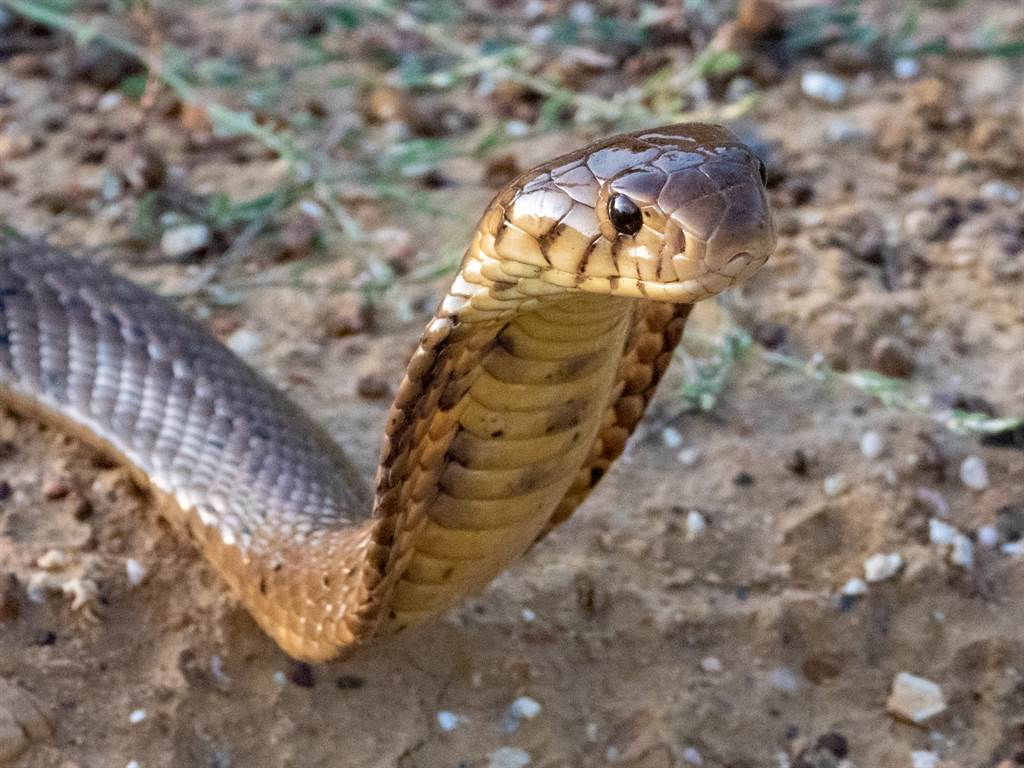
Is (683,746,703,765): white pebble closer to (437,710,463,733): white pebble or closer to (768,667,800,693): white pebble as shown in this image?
(768,667,800,693): white pebble

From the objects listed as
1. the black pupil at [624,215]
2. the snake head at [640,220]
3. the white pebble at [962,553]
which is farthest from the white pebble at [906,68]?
Answer: the black pupil at [624,215]

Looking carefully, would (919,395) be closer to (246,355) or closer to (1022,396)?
(1022,396)

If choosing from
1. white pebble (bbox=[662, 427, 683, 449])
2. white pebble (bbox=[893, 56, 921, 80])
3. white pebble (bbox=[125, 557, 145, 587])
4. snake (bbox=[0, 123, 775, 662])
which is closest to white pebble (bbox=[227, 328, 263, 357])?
snake (bbox=[0, 123, 775, 662])

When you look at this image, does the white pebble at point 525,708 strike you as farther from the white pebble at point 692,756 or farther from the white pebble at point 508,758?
the white pebble at point 692,756

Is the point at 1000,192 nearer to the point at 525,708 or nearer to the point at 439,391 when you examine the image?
the point at 525,708

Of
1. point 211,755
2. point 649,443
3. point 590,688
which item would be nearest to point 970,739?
point 590,688

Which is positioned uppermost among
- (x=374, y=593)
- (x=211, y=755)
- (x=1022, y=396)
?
(x=374, y=593)

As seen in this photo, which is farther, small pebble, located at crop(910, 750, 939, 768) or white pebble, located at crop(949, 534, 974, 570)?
white pebble, located at crop(949, 534, 974, 570)
